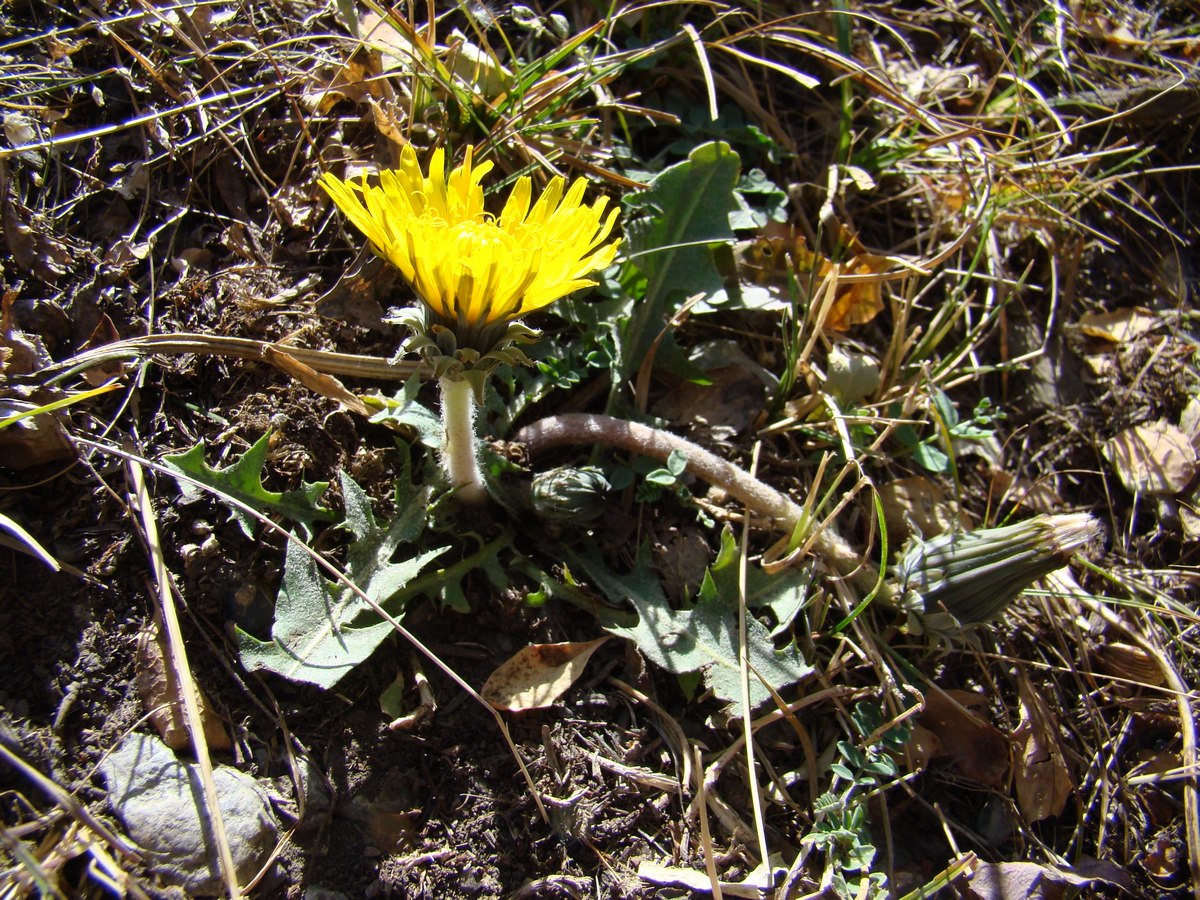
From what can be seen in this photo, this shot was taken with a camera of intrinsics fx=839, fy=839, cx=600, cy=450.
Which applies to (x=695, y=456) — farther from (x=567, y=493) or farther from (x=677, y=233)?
(x=677, y=233)

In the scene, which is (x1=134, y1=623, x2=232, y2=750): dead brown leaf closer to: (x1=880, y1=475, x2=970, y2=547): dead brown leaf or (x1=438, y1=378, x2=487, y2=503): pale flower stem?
(x1=438, y1=378, x2=487, y2=503): pale flower stem

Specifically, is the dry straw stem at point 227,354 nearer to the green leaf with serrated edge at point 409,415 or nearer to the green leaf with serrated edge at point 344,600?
the green leaf with serrated edge at point 409,415

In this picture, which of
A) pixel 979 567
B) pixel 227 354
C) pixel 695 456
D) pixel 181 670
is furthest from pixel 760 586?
pixel 227 354

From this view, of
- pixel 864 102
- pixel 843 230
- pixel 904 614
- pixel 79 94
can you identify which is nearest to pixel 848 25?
pixel 864 102

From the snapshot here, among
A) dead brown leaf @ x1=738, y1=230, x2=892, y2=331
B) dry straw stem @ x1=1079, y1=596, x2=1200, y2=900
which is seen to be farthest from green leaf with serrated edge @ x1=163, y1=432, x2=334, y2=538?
dry straw stem @ x1=1079, y1=596, x2=1200, y2=900

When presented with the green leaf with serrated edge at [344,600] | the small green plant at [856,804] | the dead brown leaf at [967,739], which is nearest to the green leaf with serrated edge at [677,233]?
the green leaf with serrated edge at [344,600]
